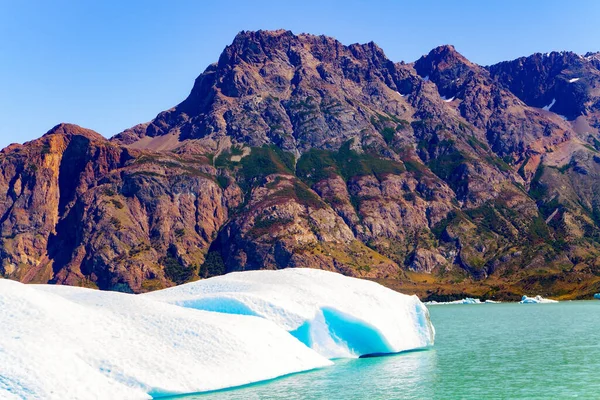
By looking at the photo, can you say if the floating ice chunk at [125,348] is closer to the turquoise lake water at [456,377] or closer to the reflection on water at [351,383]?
the reflection on water at [351,383]

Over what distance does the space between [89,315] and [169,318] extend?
6159 mm

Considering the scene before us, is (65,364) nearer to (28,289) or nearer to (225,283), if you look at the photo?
(28,289)

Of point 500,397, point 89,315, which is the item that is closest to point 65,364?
point 89,315

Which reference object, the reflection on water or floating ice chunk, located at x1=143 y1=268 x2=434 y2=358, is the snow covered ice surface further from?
the reflection on water

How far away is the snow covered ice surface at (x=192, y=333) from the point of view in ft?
133

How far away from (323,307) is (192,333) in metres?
16.8

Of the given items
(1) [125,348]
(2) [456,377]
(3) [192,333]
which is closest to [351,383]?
(2) [456,377]

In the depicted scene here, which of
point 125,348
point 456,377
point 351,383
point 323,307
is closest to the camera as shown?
point 125,348

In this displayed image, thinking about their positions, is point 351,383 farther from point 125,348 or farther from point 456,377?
point 125,348

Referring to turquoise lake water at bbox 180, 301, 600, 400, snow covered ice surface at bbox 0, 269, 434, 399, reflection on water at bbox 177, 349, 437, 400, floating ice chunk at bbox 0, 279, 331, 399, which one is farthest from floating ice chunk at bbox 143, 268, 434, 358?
floating ice chunk at bbox 0, 279, 331, 399

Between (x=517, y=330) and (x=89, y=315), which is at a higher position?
(x=89, y=315)

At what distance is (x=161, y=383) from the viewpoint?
4322 cm

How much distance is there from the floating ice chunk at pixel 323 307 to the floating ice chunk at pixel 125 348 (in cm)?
372

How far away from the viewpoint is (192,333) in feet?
160
